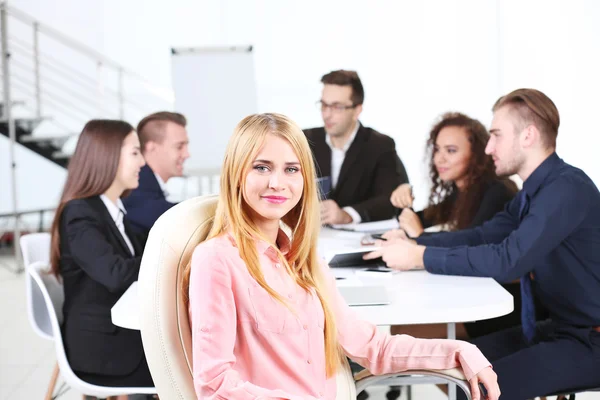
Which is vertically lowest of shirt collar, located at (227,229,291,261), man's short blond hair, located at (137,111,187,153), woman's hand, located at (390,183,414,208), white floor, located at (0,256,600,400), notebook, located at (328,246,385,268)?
white floor, located at (0,256,600,400)

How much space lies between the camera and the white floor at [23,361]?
3.25 metres

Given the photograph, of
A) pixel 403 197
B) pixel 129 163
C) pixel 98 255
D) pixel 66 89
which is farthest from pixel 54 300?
pixel 66 89

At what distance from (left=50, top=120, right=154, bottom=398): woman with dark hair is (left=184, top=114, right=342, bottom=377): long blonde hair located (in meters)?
0.85

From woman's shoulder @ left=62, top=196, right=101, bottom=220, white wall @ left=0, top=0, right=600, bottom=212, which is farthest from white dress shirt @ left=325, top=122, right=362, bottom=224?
white wall @ left=0, top=0, right=600, bottom=212

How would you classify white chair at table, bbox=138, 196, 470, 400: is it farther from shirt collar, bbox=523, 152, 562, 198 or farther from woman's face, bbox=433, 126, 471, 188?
woman's face, bbox=433, 126, 471, 188

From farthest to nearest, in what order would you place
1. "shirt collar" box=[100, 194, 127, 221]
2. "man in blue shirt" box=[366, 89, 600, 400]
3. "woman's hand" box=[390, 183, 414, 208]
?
"woman's hand" box=[390, 183, 414, 208] < "shirt collar" box=[100, 194, 127, 221] < "man in blue shirt" box=[366, 89, 600, 400]

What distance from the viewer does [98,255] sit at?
2.16m

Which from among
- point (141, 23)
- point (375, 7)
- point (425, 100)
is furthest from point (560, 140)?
point (141, 23)

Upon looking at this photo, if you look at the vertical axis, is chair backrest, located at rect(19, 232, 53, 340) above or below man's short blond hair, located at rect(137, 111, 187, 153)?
below

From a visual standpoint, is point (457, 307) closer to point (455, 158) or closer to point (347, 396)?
point (347, 396)

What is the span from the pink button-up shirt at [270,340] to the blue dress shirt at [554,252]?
665 mm

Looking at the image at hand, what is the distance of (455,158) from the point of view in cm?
294

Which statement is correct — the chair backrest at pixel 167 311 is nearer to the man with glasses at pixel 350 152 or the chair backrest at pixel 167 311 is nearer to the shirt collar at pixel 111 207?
the shirt collar at pixel 111 207

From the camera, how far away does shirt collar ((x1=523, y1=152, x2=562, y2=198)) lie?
2143 millimetres
